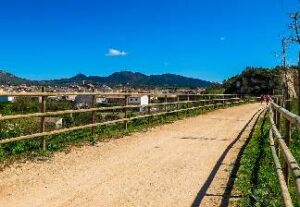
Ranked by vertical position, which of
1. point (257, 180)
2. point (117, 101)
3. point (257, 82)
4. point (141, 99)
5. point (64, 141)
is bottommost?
point (257, 180)

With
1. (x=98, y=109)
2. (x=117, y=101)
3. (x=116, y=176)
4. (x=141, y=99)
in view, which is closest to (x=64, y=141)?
(x=98, y=109)

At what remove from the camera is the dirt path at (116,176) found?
7.26m

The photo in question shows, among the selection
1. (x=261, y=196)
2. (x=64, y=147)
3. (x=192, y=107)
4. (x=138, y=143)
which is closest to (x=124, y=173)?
(x=261, y=196)

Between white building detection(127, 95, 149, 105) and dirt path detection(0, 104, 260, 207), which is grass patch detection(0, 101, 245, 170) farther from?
white building detection(127, 95, 149, 105)

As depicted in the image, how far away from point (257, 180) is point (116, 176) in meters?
2.49

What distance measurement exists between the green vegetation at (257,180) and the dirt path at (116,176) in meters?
0.67

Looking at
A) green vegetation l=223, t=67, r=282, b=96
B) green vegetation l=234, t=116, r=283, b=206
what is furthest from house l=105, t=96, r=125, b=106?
green vegetation l=223, t=67, r=282, b=96

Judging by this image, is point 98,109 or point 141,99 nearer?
point 98,109

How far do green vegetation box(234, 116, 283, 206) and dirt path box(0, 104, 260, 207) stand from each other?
2.21 ft

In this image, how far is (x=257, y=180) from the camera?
28.7 feet

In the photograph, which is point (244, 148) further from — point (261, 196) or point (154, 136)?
point (261, 196)

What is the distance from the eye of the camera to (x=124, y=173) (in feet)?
30.0

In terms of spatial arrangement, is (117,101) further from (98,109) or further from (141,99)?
(141,99)

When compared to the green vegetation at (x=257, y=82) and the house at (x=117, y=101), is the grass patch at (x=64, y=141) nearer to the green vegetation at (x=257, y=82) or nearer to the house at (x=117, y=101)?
the house at (x=117, y=101)
